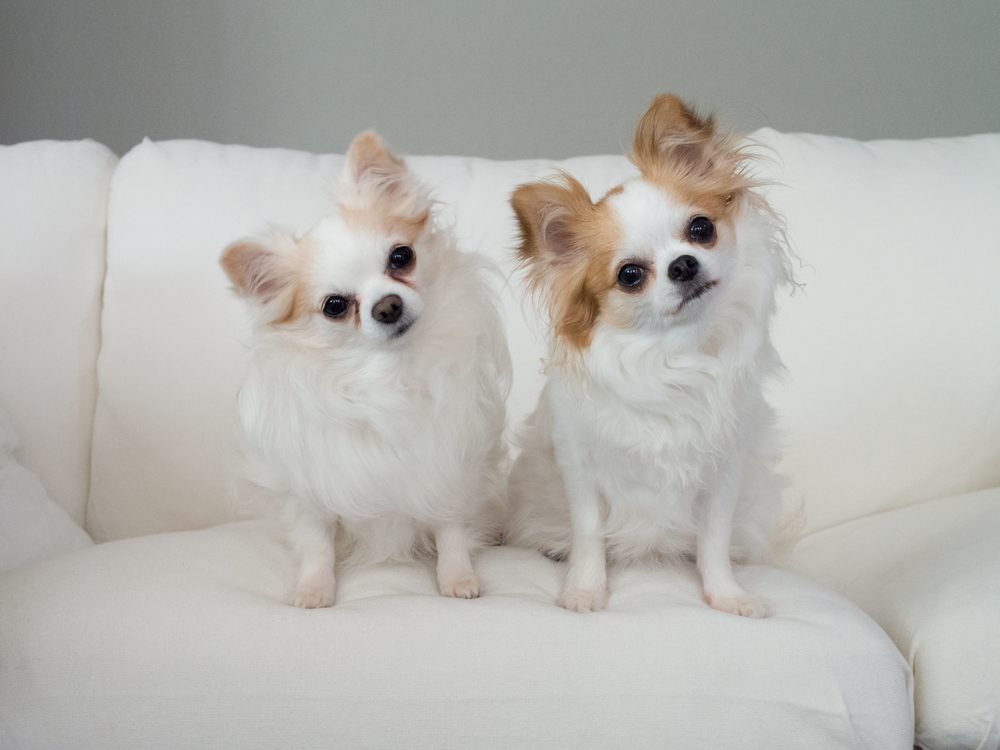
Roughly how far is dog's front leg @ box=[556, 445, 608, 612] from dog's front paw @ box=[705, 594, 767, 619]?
18 cm

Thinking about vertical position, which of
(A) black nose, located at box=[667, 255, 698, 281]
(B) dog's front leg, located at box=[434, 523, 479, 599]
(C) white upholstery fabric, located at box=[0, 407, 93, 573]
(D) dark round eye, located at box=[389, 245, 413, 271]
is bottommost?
(C) white upholstery fabric, located at box=[0, 407, 93, 573]

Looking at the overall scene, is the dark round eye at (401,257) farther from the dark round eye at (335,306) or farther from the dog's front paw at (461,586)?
the dog's front paw at (461,586)

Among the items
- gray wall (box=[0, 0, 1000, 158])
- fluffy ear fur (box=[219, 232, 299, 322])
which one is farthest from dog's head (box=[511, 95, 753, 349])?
gray wall (box=[0, 0, 1000, 158])

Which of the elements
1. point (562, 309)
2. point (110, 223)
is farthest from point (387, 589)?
point (110, 223)

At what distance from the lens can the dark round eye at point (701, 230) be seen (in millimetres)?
1454

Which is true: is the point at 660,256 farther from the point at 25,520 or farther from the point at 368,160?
the point at 25,520

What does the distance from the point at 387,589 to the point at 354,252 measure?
557 millimetres

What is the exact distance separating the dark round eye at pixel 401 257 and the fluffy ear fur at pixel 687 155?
40 cm

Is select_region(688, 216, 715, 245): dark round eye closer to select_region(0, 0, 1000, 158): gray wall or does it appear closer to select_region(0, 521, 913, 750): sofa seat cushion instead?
select_region(0, 521, 913, 750): sofa seat cushion

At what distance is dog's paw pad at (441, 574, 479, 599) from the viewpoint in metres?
1.54

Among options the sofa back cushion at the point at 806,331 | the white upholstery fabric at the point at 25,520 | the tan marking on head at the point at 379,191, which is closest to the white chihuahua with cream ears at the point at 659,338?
the tan marking on head at the point at 379,191

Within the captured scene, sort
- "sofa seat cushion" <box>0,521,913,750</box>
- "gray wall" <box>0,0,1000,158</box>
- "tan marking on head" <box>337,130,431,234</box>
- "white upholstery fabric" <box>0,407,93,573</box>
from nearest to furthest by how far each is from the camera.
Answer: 1. "sofa seat cushion" <box>0,521,913,750</box>
2. "tan marking on head" <box>337,130,431,234</box>
3. "white upholstery fabric" <box>0,407,93,573</box>
4. "gray wall" <box>0,0,1000,158</box>

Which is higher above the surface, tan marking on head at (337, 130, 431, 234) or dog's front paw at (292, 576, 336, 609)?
tan marking on head at (337, 130, 431, 234)

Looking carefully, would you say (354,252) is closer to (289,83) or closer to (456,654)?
(456,654)
